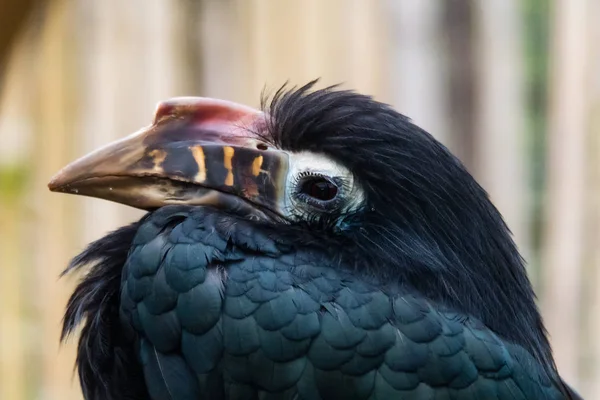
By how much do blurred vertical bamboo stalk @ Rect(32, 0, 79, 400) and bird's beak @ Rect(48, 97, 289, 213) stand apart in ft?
4.48

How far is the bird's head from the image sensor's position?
4.67 feet

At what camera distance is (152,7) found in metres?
2.71

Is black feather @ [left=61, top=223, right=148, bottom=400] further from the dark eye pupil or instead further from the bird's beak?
the dark eye pupil

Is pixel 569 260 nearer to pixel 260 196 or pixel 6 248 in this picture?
pixel 260 196

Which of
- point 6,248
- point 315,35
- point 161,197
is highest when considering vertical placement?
point 315,35

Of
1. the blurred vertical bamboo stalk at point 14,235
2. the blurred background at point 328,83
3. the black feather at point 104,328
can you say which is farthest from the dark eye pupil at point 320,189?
the blurred vertical bamboo stalk at point 14,235

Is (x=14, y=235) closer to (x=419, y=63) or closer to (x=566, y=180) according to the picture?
(x=419, y=63)

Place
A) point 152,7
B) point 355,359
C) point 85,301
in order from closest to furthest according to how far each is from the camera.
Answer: point 355,359 < point 85,301 < point 152,7

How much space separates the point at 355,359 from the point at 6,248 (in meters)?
1.93

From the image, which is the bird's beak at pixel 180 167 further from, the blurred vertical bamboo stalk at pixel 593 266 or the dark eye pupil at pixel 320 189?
the blurred vertical bamboo stalk at pixel 593 266

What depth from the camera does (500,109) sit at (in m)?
2.79

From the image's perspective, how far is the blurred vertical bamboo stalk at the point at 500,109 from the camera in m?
2.75

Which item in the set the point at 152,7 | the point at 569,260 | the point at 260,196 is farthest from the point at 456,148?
the point at 260,196

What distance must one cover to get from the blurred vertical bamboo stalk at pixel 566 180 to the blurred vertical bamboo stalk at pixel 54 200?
1484mm
